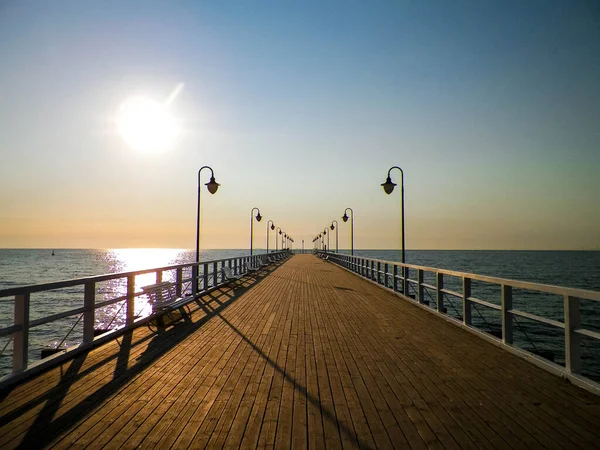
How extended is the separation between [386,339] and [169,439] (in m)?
4.53

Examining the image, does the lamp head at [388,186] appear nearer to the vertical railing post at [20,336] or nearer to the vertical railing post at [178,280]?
the vertical railing post at [178,280]

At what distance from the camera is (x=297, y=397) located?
419 cm

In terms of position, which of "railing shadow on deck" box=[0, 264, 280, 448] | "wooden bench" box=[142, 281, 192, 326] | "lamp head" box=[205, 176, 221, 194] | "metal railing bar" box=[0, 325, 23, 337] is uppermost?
"lamp head" box=[205, 176, 221, 194]

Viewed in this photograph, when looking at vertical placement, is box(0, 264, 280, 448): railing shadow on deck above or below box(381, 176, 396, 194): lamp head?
below

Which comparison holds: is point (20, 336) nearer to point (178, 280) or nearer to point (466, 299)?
point (178, 280)

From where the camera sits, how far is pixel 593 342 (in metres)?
19.3

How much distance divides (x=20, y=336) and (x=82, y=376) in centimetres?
86

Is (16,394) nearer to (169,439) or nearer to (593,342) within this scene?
(169,439)

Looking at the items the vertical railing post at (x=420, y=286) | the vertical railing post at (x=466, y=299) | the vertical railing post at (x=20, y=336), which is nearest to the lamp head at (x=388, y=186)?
the vertical railing post at (x=420, y=286)

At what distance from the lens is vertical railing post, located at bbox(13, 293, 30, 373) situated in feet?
15.0

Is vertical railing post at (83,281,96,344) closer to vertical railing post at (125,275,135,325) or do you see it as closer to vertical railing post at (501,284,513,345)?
vertical railing post at (125,275,135,325)

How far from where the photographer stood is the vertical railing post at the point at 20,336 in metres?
4.57

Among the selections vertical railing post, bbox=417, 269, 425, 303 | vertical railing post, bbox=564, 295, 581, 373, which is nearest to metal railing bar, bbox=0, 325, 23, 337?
vertical railing post, bbox=564, 295, 581, 373

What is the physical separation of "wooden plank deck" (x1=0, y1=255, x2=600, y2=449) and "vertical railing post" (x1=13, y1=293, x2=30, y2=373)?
26 centimetres
